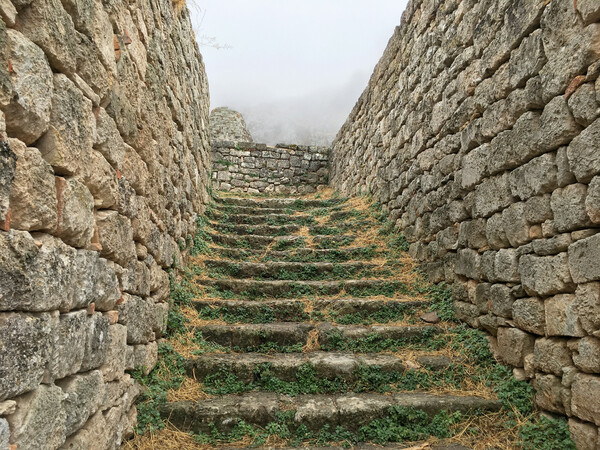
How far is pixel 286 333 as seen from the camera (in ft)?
10.6

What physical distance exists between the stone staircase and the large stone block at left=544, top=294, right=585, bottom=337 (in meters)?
0.65

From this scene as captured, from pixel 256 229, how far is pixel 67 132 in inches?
158

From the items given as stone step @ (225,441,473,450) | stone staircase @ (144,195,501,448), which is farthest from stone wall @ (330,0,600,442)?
stone step @ (225,441,473,450)

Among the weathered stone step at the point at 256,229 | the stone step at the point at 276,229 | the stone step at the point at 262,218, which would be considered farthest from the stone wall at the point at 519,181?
the stone step at the point at 262,218

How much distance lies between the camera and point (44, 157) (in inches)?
54.9

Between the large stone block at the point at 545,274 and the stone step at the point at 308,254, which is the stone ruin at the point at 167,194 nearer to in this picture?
the large stone block at the point at 545,274

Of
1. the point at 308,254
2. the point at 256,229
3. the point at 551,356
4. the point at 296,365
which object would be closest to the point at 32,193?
the point at 296,365

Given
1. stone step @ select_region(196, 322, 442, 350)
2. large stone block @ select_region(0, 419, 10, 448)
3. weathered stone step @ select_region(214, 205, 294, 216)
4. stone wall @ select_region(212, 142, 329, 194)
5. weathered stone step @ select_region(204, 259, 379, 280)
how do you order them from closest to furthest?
large stone block @ select_region(0, 419, 10, 448) < stone step @ select_region(196, 322, 442, 350) < weathered stone step @ select_region(204, 259, 379, 280) < weathered stone step @ select_region(214, 205, 294, 216) < stone wall @ select_region(212, 142, 329, 194)

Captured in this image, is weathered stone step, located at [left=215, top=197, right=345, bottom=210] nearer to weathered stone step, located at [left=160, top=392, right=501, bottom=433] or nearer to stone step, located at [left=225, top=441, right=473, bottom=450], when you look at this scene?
weathered stone step, located at [left=160, top=392, right=501, bottom=433]

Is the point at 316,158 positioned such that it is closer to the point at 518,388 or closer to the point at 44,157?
the point at 518,388

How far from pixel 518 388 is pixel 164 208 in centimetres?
281

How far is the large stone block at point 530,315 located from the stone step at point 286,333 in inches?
33.2

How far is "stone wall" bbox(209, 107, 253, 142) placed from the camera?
12738mm

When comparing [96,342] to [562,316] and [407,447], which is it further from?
[562,316]
